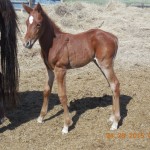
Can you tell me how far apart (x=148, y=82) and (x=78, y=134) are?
2.16 meters

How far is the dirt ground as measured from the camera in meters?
3.75

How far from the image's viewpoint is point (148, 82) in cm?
566

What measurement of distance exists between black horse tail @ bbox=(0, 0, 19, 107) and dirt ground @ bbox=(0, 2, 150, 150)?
490 millimetres

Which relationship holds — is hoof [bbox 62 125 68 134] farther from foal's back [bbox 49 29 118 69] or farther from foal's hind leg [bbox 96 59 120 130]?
foal's back [bbox 49 29 118 69]

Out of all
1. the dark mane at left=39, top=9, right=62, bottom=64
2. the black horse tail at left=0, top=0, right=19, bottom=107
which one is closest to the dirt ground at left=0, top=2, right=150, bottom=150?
the black horse tail at left=0, top=0, right=19, bottom=107

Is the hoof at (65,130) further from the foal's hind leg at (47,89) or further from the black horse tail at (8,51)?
the black horse tail at (8,51)

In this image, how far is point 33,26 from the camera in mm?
3625

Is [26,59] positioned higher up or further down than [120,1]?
higher up

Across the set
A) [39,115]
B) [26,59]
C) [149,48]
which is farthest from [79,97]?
[149,48]

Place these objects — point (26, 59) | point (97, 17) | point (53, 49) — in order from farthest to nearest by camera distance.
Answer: point (97, 17) < point (26, 59) < point (53, 49)

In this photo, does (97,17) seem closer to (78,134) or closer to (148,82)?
(148,82)

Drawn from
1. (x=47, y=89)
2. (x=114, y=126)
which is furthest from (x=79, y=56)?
(x=114, y=126)

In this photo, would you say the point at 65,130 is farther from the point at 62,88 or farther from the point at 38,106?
the point at 38,106

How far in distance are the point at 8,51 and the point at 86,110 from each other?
54.0 inches
